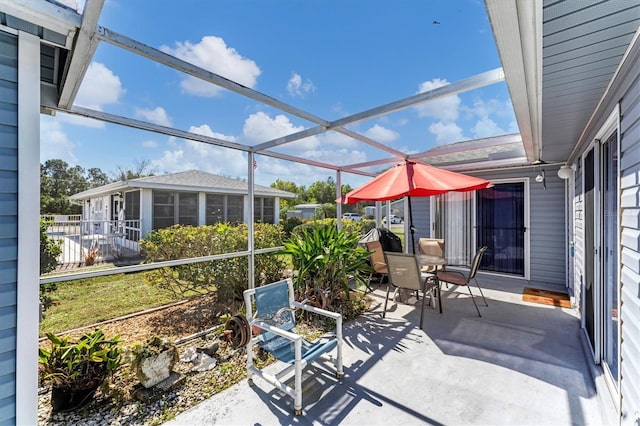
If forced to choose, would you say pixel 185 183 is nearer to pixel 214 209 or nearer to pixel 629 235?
pixel 214 209

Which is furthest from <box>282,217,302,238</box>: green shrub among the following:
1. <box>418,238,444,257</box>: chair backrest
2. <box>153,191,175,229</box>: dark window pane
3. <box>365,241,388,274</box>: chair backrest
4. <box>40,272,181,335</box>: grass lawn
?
<box>418,238,444,257</box>: chair backrest

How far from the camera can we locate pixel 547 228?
5688 mm

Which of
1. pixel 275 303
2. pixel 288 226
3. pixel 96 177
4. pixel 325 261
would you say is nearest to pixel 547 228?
pixel 325 261

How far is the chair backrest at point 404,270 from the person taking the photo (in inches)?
143

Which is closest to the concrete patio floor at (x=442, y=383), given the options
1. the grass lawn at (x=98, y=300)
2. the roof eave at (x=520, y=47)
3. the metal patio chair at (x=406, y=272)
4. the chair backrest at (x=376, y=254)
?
the metal patio chair at (x=406, y=272)

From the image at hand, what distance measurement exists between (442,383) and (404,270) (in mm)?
1509

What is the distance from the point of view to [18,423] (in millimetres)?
1533

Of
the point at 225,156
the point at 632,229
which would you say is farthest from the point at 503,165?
the point at 225,156

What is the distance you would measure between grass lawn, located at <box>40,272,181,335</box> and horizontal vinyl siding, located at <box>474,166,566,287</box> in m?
7.11

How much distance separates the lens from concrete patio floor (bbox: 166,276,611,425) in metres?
2.05

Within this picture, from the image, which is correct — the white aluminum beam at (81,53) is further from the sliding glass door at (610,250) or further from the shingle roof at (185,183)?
the sliding glass door at (610,250)

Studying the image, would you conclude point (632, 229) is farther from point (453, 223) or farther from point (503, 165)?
point (453, 223)

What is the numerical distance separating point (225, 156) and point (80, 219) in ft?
6.26

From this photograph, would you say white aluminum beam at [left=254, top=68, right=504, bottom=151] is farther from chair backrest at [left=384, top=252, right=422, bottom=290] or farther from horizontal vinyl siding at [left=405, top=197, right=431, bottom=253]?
horizontal vinyl siding at [left=405, top=197, right=431, bottom=253]
